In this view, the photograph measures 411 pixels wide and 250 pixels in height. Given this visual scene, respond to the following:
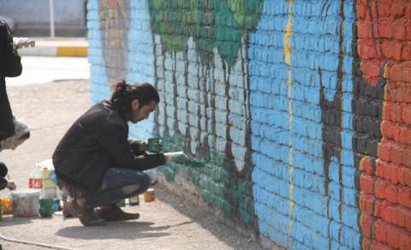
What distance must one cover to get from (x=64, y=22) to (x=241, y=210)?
2220 centimetres

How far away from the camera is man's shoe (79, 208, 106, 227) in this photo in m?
8.47

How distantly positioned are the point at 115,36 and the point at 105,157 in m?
3.05

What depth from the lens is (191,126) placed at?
896cm

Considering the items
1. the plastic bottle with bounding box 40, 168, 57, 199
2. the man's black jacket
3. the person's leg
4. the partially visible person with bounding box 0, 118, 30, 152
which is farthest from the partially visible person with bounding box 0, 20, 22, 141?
the plastic bottle with bounding box 40, 168, 57, 199

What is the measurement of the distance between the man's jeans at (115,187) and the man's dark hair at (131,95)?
454mm

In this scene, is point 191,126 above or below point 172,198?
above

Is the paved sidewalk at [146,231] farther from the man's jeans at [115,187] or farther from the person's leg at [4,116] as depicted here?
the person's leg at [4,116]

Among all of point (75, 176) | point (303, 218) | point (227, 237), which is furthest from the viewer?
point (75, 176)

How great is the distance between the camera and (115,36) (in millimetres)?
11289

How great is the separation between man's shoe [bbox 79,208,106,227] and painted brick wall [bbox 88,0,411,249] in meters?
0.81

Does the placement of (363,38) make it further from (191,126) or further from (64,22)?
(64,22)

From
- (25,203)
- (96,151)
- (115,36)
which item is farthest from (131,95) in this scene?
(115,36)

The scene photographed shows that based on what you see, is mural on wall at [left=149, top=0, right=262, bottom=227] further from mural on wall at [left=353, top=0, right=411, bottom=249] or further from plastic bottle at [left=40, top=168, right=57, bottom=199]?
mural on wall at [left=353, top=0, right=411, bottom=249]

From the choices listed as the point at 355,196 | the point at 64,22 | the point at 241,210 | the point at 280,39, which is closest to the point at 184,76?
the point at 241,210
